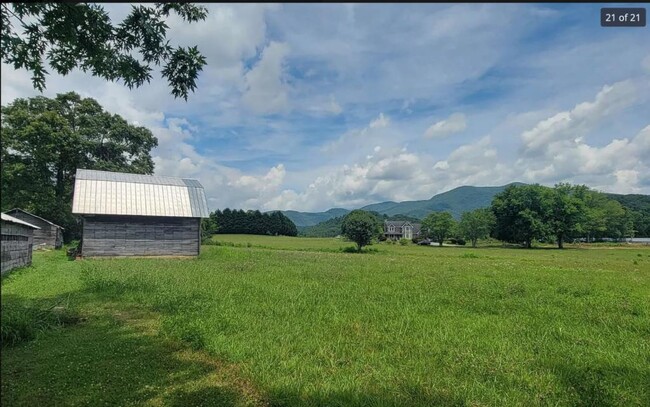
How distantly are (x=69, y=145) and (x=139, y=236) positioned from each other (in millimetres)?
12870

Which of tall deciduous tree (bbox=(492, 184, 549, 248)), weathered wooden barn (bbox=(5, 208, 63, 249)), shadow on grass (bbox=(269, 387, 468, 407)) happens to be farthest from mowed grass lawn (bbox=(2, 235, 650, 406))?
tall deciduous tree (bbox=(492, 184, 549, 248))

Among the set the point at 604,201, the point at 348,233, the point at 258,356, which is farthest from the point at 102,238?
the point at 604,201

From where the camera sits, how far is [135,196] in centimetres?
2734

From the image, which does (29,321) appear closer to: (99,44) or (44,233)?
(99,44)

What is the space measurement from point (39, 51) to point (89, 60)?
1.92 ft

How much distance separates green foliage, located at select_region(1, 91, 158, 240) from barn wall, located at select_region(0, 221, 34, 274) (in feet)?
31.5

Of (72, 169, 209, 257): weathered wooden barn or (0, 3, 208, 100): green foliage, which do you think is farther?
(72, 169, 209, 257): weathered wooden barn

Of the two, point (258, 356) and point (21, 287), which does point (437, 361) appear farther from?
point (21, 287)

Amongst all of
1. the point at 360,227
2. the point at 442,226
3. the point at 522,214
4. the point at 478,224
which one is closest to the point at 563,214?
the point at 522,214

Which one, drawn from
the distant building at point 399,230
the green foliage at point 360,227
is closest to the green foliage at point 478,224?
the green foliage at point 360,227

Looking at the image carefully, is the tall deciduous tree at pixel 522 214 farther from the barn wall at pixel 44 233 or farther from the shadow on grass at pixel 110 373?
the shadow on grass at pixel 110 373

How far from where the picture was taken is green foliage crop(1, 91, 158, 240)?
93.5 feet

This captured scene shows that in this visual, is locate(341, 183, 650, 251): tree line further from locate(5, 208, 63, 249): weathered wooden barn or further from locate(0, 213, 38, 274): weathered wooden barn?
locate(0, 213, 38, 274): weathered wooden barn

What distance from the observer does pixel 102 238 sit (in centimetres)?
2564
